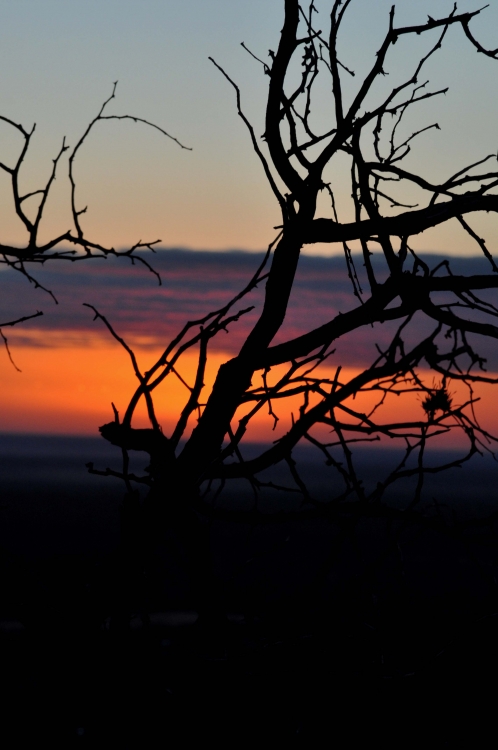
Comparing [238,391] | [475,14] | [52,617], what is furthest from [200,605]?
[475,14]

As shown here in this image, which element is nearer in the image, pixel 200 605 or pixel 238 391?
pixel 238 391

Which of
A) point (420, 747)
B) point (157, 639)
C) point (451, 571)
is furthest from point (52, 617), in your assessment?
point (451, 571)

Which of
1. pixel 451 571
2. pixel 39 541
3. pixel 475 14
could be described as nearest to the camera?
pixel 475 14

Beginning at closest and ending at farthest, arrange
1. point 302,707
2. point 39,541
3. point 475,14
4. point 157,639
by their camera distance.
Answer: point 157,639
point 302,707
point 475,14
point 39,541

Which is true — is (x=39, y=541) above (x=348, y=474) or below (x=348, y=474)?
below

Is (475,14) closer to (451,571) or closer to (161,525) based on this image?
(161,525)

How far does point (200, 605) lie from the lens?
281 cm

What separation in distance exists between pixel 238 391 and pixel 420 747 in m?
1.32

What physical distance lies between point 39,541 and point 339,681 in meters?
27.7

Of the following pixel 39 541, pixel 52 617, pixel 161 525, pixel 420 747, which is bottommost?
pixel 39 541

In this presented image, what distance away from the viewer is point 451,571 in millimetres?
24375

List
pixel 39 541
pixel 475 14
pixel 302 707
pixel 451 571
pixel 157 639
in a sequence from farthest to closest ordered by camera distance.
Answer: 1. pixel 39 541
2. pixel 451 571
3. pixel 475 14
4. pixel 302 707
5. pixel 157 639

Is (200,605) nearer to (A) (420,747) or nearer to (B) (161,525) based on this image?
(B) (161,525)

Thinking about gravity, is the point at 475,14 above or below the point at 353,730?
above
